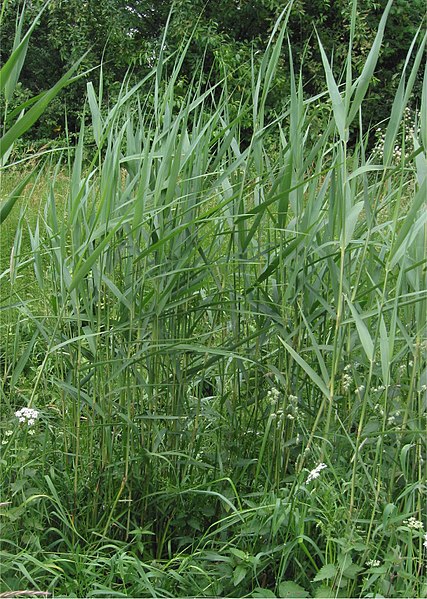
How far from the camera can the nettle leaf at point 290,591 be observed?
1303 millimetres

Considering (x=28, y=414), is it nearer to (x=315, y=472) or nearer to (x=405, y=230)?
(x=315, y=472)

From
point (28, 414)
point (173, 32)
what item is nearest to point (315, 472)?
point (28, 414)

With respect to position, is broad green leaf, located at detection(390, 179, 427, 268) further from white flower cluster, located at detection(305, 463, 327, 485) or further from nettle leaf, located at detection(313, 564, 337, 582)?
nettle leaf, located at detection(313, 564, 337, 582)

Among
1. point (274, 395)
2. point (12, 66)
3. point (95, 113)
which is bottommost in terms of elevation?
point (274, 395)

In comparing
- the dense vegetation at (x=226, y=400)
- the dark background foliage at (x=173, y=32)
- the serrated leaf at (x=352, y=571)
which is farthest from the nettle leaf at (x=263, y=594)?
the dark background foliage at (x=173, y=32)

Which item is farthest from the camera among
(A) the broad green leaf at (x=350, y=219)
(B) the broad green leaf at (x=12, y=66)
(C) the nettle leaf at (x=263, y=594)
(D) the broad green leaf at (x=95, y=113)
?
(D) the broad green leaf at (x=95, y=113)

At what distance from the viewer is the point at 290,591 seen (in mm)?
1311

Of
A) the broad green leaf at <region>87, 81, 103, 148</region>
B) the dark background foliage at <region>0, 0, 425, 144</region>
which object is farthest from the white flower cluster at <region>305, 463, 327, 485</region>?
the dark background foliage at <region>0, 0, 425, 144</region>

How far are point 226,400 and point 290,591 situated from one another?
0.50 metres

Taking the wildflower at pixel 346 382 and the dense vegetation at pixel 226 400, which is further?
the wildflower at pixel 346 382

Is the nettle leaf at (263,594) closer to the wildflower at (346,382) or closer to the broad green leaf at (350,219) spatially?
the wildflower at (346,382)

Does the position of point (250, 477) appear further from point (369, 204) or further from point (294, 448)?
point (369, 204)

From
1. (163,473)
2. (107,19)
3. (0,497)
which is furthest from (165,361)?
(107,19)

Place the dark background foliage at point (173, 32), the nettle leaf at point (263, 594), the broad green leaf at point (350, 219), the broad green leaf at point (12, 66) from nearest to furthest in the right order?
the broad green leaf at point (12, 66) → the nettle leaf at point (263, 594) → the broad green leaf at point (350, 219) → the dark background foliage at point (173, 32)
